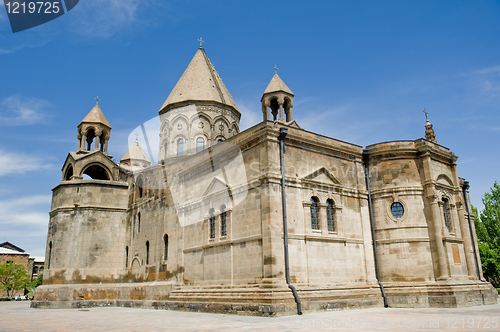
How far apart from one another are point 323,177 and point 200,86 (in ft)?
47.4

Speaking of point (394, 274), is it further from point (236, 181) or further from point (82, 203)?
point (82, 203)

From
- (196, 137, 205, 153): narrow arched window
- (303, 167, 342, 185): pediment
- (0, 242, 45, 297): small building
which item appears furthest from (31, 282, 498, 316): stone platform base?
(0, 242, 45, 297): small building

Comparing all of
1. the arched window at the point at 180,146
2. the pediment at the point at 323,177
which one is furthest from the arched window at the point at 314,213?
the arched window at the point at 180,146

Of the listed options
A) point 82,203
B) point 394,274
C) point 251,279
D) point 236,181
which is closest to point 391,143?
point 394,274

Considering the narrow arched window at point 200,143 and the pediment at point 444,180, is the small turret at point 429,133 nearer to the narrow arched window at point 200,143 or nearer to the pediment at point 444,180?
the pediment at point 444,180

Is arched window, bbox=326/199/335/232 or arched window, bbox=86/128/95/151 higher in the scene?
arched window, bbox=86/128/95/151

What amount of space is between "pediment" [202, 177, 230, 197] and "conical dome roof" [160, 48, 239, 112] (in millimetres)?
10513

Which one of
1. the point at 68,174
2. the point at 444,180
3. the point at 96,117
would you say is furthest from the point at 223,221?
the point at 96,117

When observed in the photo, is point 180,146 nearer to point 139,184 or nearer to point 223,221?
point 139,184

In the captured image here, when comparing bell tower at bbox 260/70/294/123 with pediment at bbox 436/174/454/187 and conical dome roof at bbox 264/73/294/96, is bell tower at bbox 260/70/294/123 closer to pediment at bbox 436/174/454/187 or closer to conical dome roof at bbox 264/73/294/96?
conical dome roof at bbox 264/73/294/96

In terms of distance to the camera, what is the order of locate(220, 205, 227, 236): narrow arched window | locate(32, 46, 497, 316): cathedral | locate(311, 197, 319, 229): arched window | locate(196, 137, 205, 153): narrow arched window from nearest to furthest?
locate(32, 46, 497, 316): cathedral → locate(311, 197, 319, 229): arched window → locate(220, 205, 227, 236): narrow arched window → locate(196, 137, 205, 153): narrow arched window

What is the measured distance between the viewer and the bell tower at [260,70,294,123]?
24.1m

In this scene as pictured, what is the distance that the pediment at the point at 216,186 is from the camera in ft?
62.9

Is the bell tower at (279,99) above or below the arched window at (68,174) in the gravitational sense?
above
